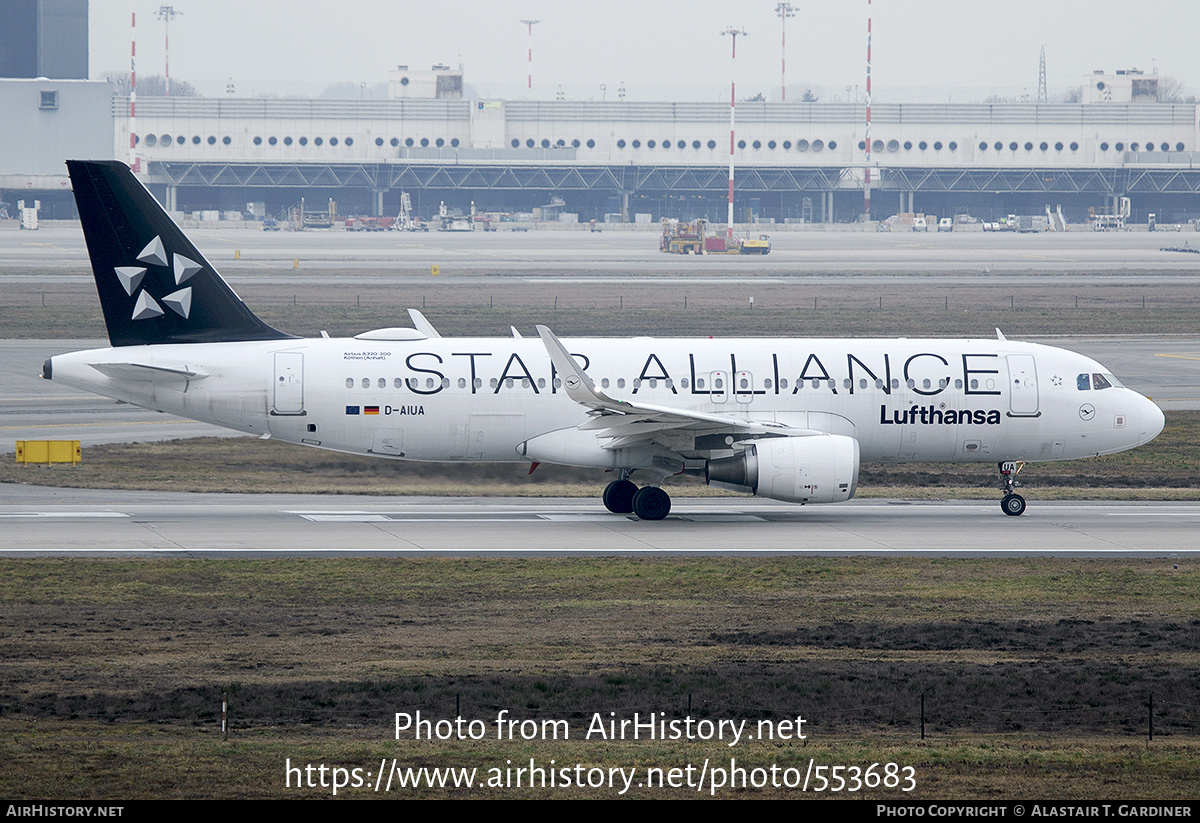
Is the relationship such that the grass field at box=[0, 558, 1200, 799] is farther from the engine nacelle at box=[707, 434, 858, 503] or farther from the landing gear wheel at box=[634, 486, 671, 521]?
the landing gear wheel at box=[634, 486, 671, 521]

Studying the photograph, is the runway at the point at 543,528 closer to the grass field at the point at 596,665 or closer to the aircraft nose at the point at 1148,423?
the grass field at the point at 596,665

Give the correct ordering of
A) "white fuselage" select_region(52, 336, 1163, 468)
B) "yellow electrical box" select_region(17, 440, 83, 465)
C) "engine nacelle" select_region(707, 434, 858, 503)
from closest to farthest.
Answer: "engine nacelle" select_region(707, 434, 858, 503) < "white fuselage" select_region(52, 336, 1163, 468) < "yellow electrical box" select_region(17, 440, 83, 465)

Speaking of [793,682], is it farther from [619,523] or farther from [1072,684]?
[619,523]

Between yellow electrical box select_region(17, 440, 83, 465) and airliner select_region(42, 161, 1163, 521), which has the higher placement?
airliner select_region(42, 161, 1163, 521)

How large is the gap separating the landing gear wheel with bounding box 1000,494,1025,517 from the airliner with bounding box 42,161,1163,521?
5.7 inches

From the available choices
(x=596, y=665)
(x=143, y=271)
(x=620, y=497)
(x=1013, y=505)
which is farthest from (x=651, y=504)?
(x=596, y=665)

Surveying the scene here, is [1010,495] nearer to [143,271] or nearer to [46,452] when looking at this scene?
[143,271]

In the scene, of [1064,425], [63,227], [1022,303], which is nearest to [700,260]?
[1022,303]

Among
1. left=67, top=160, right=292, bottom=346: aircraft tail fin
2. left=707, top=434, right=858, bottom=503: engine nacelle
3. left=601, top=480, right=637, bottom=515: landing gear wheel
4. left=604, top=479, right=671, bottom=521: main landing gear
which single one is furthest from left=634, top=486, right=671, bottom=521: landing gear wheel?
left=67, top=160, right=292, bottom=346: aircraft tail fin

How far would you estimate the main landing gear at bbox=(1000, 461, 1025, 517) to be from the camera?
1486 inches

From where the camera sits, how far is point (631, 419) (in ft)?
114

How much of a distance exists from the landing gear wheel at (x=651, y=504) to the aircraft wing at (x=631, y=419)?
1.44 meters

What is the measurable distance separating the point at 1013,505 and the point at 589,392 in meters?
12.3
